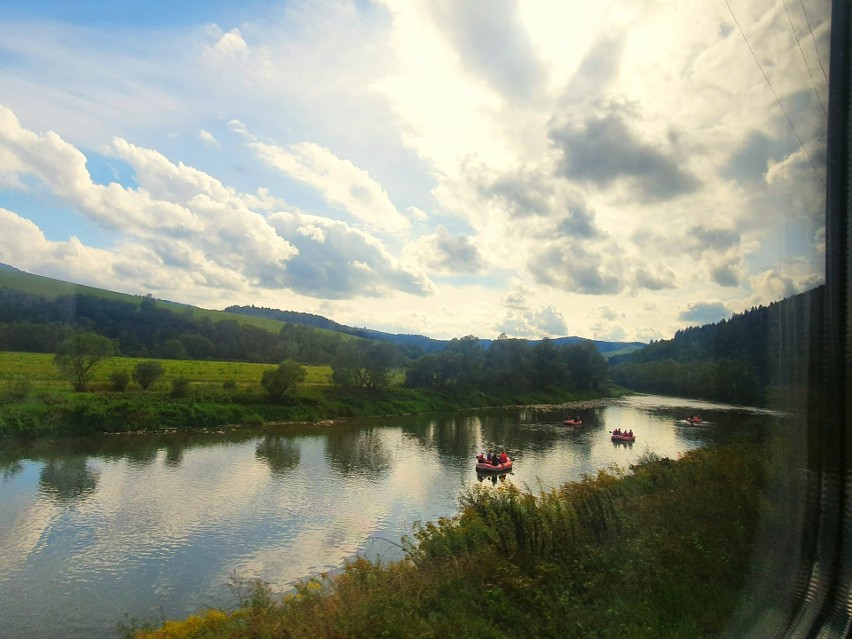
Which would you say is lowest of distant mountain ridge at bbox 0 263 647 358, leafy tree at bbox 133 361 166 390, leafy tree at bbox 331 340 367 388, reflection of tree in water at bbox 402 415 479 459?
reflection of tree in water at bbox 402 415 479 459

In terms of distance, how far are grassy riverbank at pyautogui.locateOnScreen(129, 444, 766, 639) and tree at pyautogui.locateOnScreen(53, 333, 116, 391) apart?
2785 centimetres

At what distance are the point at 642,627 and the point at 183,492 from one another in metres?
15.6

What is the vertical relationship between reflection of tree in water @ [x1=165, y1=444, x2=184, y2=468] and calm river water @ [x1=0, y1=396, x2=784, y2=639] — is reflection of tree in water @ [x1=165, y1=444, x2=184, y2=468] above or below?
below

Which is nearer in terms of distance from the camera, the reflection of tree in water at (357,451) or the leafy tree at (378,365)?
the reflection of tree in water at (357,451)

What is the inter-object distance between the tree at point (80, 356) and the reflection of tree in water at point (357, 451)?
13366mm

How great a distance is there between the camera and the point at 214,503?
15836 mm

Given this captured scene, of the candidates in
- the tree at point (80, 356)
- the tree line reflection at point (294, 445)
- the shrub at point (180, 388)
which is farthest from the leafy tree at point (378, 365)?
the tree at point (80, 356)

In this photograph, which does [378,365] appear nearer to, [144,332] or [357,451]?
[144,332]

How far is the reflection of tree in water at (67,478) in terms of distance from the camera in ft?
54.3

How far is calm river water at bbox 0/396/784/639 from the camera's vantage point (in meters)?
9.66

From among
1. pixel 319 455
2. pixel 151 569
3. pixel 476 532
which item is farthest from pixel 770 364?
pixel 319 455

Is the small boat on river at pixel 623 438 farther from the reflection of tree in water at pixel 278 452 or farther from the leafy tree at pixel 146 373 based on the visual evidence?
the leafy tree at pixel 146 373

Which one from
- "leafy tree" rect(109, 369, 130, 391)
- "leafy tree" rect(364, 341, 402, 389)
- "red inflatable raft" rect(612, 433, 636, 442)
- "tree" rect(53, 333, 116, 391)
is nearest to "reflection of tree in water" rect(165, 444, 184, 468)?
"leafy tree" rect(109, 369, 130, 391)

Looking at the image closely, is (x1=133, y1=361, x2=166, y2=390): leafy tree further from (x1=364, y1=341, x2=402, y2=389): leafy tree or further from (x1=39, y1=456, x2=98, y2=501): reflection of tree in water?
(x1=364, y1=341, x2=402, y2=389): leafy tree
